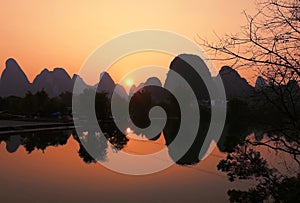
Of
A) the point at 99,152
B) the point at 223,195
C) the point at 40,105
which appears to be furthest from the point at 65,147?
the point at 40,105

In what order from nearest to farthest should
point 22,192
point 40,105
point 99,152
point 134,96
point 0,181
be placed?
point 22,192, point 0,181, point 99,152, point 40,105, point 134,96

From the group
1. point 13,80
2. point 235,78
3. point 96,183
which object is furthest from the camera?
point 13,80

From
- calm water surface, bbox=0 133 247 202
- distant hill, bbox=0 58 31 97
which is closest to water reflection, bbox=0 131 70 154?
calm water surface, bbox=0 133 247 202

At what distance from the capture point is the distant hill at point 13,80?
616ft

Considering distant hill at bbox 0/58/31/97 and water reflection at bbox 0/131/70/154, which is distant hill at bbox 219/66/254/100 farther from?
distant hill at bbox 0/58/31/97

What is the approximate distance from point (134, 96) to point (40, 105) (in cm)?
2607

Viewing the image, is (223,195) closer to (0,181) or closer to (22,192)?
(22,192)

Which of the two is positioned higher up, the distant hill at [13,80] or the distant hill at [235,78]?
the distant hill at [13,80]

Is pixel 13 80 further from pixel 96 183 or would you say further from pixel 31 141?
pixel 96 183

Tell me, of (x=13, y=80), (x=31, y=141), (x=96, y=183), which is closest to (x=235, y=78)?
(x=96, y=183)

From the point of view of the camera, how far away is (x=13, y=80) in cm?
19150

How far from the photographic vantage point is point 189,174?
14.1 m

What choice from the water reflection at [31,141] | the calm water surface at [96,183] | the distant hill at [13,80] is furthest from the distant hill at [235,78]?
the distant hill at [13,80]

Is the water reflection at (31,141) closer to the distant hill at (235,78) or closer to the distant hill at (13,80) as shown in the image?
the distant hill at (235,78)
